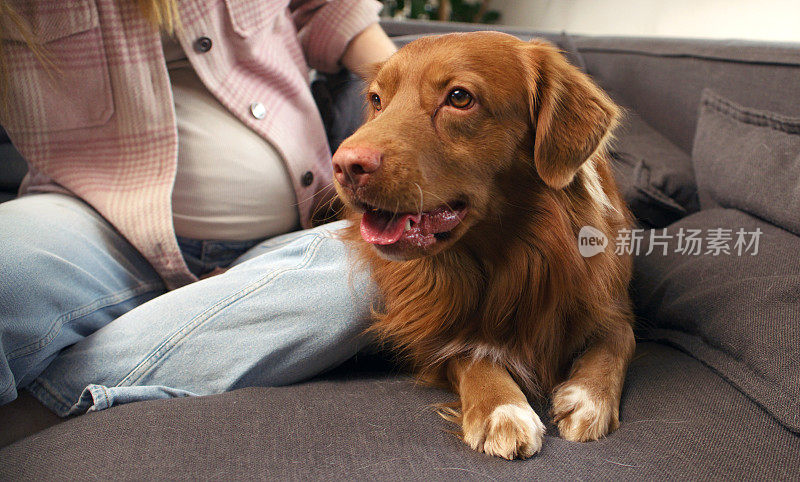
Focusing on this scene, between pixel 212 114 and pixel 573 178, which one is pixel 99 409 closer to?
pixel 212 114

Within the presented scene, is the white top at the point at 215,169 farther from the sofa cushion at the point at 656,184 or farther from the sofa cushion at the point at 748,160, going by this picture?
the sofa cushion at the point at 748,160

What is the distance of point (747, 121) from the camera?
179 centimetres

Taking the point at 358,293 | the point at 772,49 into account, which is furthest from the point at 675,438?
the point at 772,49

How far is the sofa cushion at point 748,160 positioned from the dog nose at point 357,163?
3.90 feet

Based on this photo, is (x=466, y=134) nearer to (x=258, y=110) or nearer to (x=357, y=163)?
(x=357, y=163)

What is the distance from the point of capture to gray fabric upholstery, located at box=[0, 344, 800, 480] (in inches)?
39.1

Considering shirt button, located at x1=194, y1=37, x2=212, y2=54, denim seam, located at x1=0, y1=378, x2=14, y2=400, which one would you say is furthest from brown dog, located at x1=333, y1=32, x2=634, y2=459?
denim seam, located at x1=0, y1=378, x2=14, y2=400

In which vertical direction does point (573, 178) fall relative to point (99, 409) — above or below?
above

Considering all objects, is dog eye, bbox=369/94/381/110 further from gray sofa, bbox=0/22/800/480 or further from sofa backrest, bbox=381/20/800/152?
sofa backrest, bbox=381/20/800/152

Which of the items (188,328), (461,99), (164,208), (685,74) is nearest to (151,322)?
(188,328)

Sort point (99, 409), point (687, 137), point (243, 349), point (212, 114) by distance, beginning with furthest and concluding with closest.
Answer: point (687, 137), point (212, 114), point (243, 349), point (99, 409)

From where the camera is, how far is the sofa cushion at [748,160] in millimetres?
1536

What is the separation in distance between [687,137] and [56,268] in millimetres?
2294

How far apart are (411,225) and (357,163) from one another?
0.60 feet
